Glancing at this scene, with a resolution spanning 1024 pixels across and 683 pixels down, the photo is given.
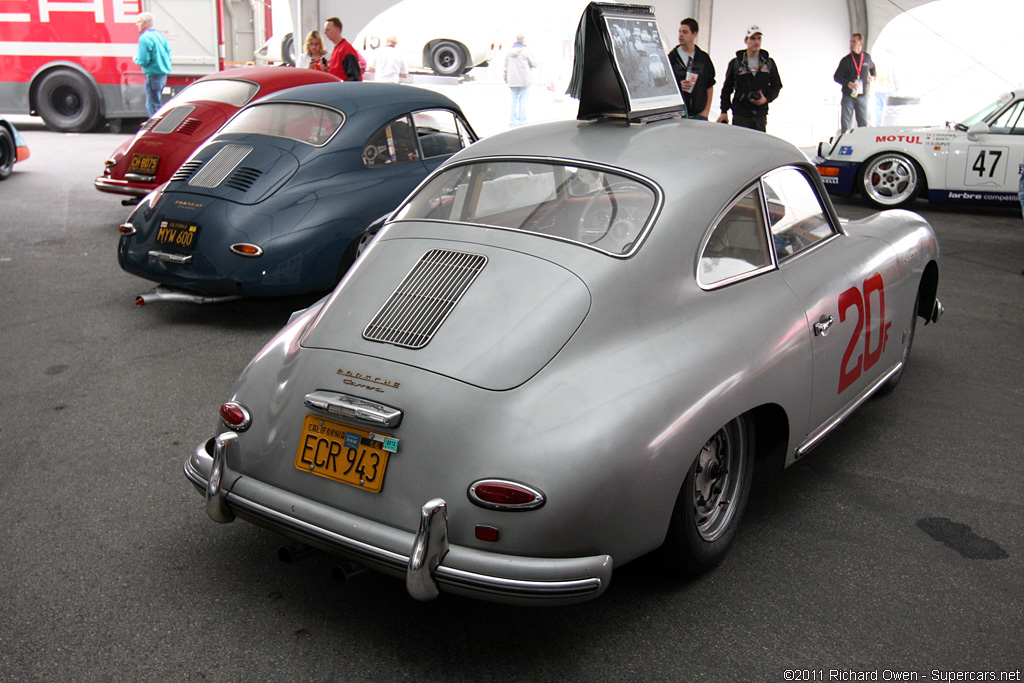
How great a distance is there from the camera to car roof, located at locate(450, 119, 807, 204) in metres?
3.24

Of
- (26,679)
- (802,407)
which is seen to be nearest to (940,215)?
(802,407)

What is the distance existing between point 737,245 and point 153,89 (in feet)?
44.6

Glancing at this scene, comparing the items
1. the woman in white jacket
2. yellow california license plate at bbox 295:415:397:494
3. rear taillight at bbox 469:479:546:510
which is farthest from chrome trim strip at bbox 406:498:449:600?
the woman in white jacket

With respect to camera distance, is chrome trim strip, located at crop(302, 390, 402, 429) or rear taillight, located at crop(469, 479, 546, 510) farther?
chrome trim strip, located at crop(302, 390, 402, 429)

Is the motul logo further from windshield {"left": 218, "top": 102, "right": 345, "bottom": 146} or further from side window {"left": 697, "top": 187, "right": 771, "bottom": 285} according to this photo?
side window {"left": 697, "top": 187, "right": 771, "bottom": 285}

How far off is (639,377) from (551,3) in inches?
721

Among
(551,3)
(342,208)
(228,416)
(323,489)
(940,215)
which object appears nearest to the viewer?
(323,489)

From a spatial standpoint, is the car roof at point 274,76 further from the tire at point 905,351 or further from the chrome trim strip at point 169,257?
the tire at point 905,351

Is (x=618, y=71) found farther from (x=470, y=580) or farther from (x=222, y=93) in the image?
(x=222, y=93)

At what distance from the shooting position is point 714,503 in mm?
3104

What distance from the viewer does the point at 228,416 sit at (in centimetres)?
288

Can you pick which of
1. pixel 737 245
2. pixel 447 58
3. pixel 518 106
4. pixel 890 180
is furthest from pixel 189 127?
pixel 447 58

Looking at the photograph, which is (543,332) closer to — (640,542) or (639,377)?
(639,377)

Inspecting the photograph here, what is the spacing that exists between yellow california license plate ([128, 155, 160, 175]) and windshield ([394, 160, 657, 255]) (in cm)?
542
